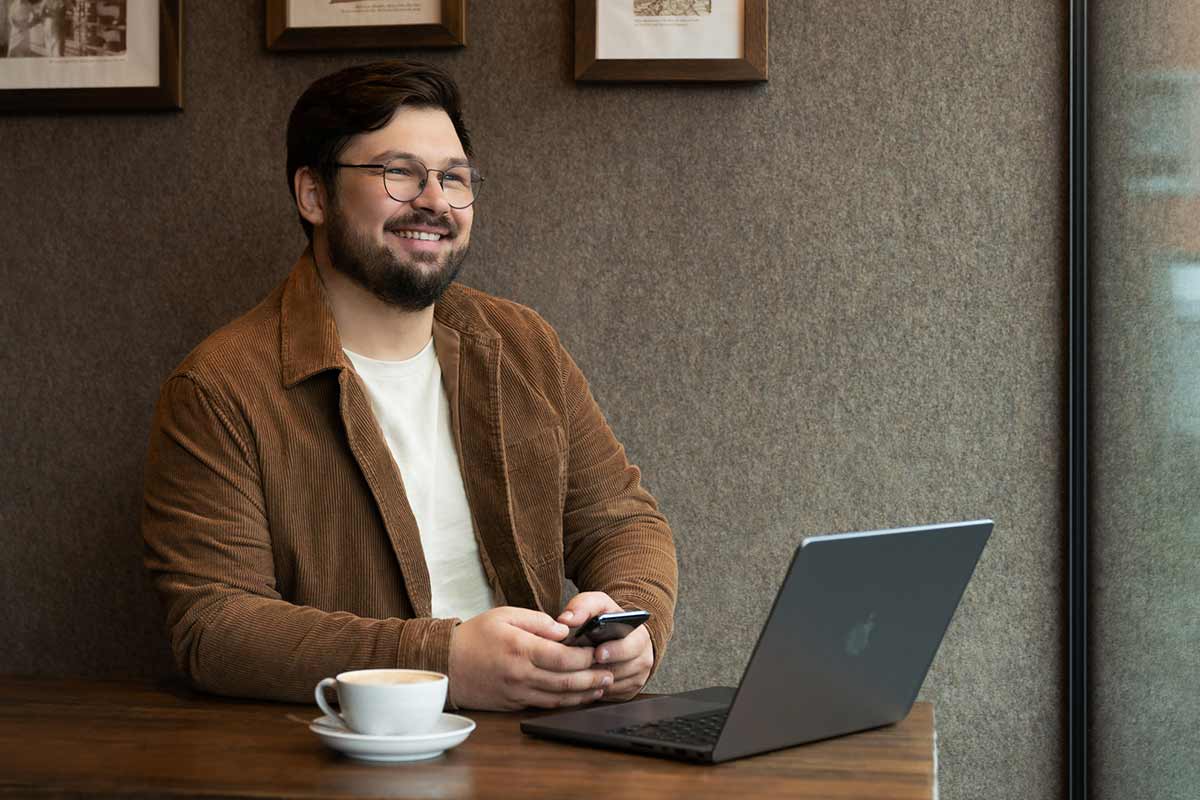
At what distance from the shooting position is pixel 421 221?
195cm

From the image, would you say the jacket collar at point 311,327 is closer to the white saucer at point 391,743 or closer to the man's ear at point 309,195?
the man's ear at point 309,195

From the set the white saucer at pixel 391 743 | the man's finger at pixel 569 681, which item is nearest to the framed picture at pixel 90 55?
the man's finger at pixel 569 681

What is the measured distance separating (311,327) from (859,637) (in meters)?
0.94

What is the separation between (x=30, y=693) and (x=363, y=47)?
1.25m

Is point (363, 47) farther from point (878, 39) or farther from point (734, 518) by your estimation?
point (734, 518)

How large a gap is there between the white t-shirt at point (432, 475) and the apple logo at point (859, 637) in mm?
799

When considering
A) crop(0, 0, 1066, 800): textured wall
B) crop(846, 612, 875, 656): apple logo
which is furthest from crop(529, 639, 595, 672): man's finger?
crop(0, 0, 1066, 800): textured wall

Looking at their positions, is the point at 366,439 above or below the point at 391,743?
above

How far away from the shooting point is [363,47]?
7.39 feet

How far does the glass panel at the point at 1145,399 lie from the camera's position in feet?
5.21

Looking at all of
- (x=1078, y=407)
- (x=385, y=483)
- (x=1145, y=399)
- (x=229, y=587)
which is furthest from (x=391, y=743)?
(x=1078, y=407)

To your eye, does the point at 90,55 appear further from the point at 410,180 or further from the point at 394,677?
the point at 394,677

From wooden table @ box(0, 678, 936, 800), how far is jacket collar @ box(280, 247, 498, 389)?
0.54 m

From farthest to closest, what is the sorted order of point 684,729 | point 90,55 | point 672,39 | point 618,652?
point 90,55 → point 672,39 → point 618,652 → point 684,729
